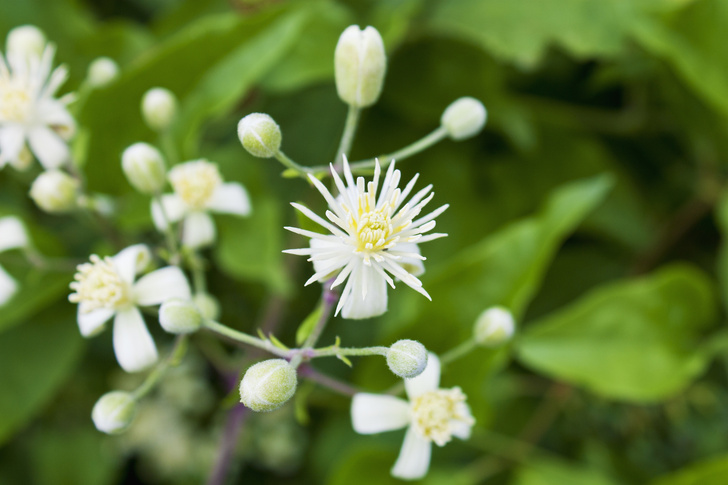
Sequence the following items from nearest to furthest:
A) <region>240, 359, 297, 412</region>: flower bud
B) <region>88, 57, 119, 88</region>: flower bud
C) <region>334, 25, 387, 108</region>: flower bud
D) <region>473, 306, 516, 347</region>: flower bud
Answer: <region>240, 359, 297, 412</region>: flower bud
<region>334, 25, 387, 108</region>: flower bud
<region>473, 306, 516, 347</region>: flower bud
<region>88, 57, 119, 88</region>: flower bud

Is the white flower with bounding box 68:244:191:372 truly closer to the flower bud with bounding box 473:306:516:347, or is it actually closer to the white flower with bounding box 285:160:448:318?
the white flower with bounding box 285:160:448:318

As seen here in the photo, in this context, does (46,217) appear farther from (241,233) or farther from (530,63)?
(530,63)

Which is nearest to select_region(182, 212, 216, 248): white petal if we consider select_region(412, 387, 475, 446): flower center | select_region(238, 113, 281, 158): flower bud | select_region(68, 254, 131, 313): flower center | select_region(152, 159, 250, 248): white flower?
select_region(152, 159, 250, 248): white flower

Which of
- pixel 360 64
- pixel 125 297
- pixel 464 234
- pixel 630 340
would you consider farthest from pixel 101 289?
pixel 630 340

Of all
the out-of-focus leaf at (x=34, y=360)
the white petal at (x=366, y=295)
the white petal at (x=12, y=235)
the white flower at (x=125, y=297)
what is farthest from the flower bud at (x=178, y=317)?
the out-of-focus leaf at (x=34, y=360)

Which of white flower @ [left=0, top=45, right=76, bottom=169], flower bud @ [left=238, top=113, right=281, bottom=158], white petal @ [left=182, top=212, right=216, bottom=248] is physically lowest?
white petal @ [left=182, top=212, right=216, bottom=248]

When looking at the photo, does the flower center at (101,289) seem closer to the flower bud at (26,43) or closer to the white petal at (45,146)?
the white petal at (45,146)
